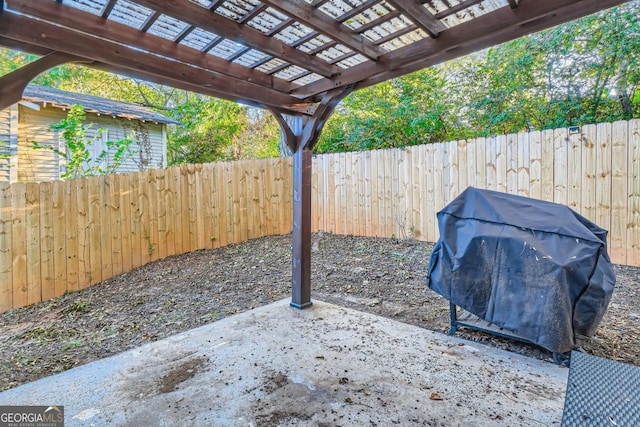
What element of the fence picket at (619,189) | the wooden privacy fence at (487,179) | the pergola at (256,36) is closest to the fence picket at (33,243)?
the pergola at (256,36)

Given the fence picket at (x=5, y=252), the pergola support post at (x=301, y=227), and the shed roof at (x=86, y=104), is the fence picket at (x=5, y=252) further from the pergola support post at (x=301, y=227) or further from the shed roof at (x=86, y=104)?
the shed roof at (x=86, y=104)

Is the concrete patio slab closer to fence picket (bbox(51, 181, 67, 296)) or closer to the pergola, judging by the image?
the pergola

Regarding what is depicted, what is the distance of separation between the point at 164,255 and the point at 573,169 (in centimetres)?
544

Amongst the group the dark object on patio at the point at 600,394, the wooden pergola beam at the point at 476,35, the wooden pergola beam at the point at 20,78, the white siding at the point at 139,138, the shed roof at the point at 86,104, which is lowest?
the dark object on patio at the point at 600,394

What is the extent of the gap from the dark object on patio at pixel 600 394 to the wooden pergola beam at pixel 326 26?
2113 mm

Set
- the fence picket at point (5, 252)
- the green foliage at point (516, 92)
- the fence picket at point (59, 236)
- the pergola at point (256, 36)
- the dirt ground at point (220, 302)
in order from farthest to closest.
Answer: the green foliage at point (516, 92) < the fence picket at point (59, 236) < the fence picket at point (5, 252) < the dirt ground at point (220, 302) < the pergola at point (256, 36)

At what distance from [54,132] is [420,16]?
8848 mm

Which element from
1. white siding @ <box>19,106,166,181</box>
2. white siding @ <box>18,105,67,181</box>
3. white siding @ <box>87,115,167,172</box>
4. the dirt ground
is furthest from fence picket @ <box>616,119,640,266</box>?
white siding @ <box>18,105,67,181</box>

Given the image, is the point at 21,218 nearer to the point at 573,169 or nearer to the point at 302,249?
the point at 302,249

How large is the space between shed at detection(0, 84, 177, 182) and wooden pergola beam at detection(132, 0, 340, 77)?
490 cm

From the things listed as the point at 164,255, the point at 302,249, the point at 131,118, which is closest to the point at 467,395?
the point at 302,249

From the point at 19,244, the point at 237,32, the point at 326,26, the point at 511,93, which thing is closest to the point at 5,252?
the point at 19,244

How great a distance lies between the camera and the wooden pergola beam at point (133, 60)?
1.65 meters

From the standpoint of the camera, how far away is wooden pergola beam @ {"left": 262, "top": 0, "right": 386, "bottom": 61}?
1836mm
